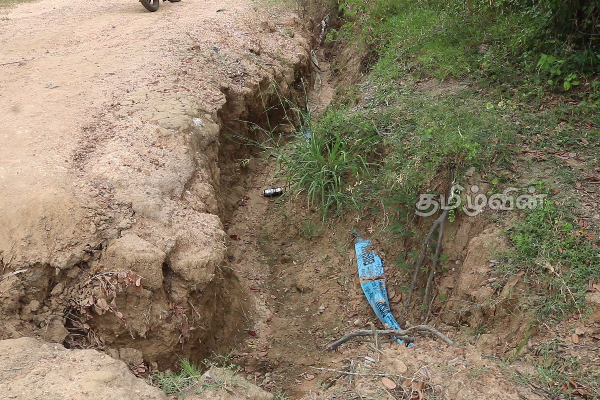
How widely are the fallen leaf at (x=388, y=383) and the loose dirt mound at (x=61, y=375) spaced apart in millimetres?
1166

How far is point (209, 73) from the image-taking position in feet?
18.9

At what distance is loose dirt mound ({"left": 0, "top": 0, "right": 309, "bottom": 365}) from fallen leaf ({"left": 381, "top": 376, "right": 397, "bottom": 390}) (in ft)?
4.51

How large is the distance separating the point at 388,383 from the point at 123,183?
227 centimetres

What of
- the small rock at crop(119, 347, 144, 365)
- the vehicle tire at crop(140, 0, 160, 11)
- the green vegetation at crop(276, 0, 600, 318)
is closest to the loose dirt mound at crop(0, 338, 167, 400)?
the small rock at crop(119, 347, 144, 365)

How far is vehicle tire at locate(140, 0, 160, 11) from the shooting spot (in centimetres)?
760

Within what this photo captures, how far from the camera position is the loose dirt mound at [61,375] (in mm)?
2498

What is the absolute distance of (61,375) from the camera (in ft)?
8.57

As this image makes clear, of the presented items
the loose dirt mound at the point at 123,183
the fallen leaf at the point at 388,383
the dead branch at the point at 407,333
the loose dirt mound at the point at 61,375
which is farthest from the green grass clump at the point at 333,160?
the loose dirt mound at the point at 61,375

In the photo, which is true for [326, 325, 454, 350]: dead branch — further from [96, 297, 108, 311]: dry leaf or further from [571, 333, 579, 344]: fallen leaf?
[96, 297, 108, 311]: dry leaf

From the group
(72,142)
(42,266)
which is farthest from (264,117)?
(42,266)

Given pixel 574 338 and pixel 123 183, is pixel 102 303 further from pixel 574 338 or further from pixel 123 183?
pixel 574 338

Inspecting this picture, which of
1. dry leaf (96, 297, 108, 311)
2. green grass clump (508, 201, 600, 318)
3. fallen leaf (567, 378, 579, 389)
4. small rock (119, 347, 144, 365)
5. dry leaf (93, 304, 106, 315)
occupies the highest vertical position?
green grass clump (508, 201, 600, 318)

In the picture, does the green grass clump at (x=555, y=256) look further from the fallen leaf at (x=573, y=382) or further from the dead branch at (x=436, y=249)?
the dead branch at (x=436, y=249)

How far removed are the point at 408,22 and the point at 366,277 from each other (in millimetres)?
3525
